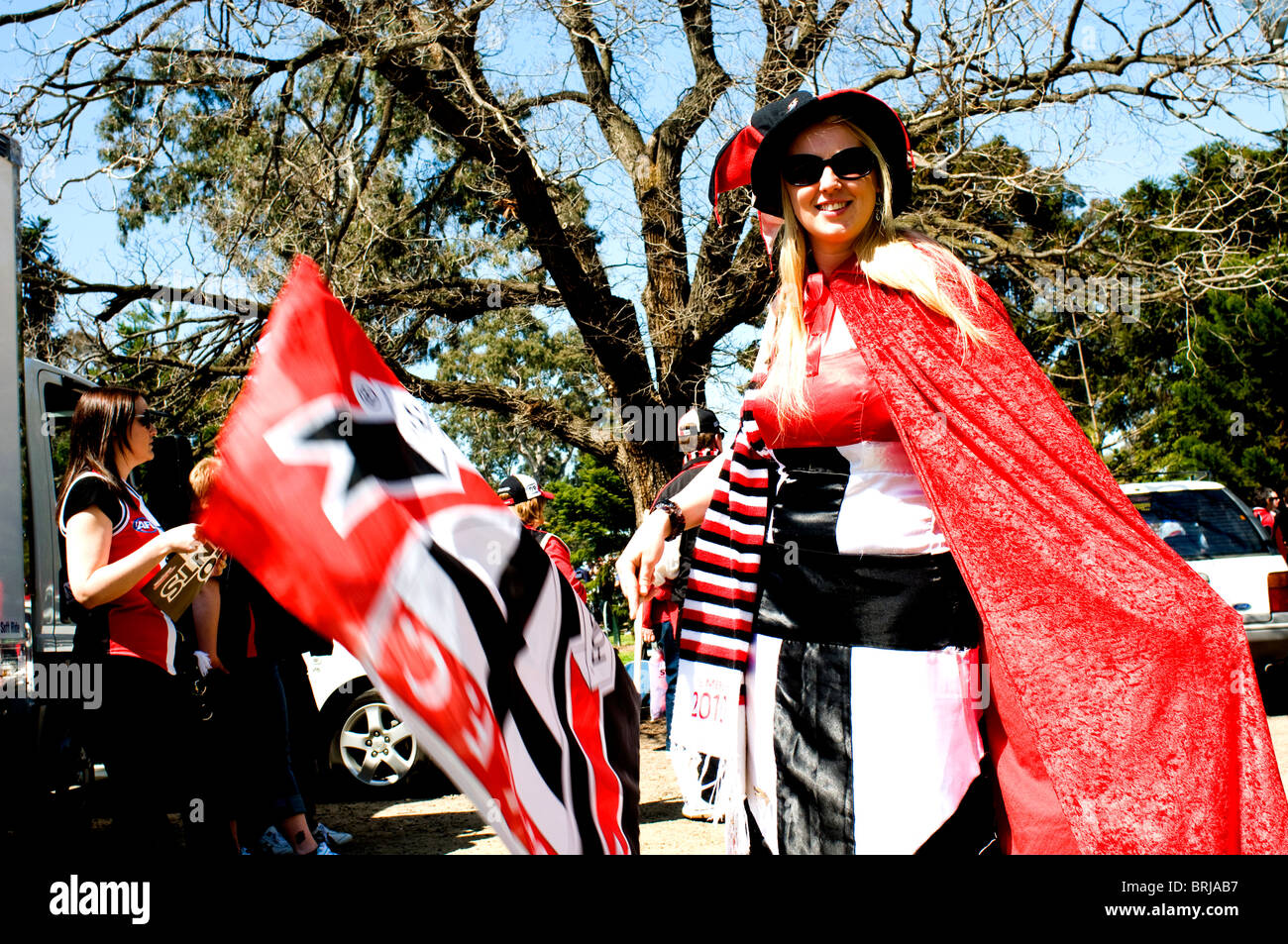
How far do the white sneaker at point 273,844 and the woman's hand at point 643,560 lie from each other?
11.9 feet

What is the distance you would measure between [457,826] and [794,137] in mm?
4895

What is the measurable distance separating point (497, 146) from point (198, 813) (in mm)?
5164

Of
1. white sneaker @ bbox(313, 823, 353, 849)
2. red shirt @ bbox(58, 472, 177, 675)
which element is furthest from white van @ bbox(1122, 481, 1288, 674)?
red shirt @ bbox(58, 472, 177, 675)

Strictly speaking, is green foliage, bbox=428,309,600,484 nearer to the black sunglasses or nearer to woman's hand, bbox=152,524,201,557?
woman's hand, bbox=152,524,201,557

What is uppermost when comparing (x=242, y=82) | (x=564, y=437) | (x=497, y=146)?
(x=242, y=82)

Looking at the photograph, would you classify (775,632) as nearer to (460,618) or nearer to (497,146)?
(460,618)

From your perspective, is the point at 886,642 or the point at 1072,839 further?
the point at 886,642

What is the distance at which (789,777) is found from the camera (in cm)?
209

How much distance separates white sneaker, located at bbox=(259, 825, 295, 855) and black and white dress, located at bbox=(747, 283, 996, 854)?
371 cm

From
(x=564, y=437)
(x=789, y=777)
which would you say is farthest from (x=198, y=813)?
(x=564, y=437)

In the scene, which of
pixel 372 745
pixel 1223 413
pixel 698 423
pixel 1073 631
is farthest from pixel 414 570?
pixel 1223 413

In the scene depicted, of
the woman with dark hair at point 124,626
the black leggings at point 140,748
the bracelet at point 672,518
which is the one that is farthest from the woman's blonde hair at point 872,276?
the black leggings at point 140,748
